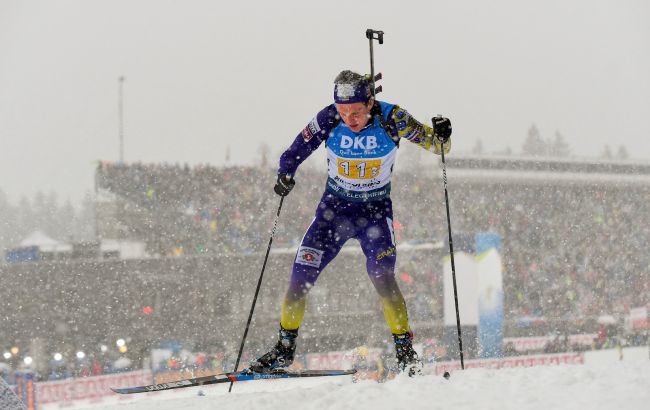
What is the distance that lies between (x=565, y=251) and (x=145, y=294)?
1813 cm

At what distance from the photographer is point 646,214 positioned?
3184 centimetres

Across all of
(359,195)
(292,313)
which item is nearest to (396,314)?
(292,313)

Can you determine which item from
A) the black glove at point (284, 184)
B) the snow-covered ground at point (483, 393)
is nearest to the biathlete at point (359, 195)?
the black glove at point (284, 184)

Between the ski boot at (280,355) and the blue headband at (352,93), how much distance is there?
178 centimetres

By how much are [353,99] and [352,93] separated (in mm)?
43

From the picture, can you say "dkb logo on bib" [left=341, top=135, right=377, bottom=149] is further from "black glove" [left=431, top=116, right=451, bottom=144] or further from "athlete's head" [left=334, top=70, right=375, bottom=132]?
"black glove" [left=431, top=116, right=451, bottom=144]

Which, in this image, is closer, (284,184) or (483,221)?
(284,184)

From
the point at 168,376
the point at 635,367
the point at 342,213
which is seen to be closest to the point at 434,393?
the point at 635,367

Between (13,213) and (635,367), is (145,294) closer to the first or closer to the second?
(635,367)

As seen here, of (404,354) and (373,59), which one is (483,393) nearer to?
(404,354)

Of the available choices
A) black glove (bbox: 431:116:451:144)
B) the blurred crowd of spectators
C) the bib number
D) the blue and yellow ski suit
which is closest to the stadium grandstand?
the blurred crowd of spectators

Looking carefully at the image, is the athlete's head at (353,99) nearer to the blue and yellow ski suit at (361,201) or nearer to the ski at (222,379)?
the blue and yellow ski suit at (361,201)

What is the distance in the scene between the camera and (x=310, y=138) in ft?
15.8

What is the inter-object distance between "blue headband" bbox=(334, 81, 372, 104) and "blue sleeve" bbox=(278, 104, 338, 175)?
18 cm
